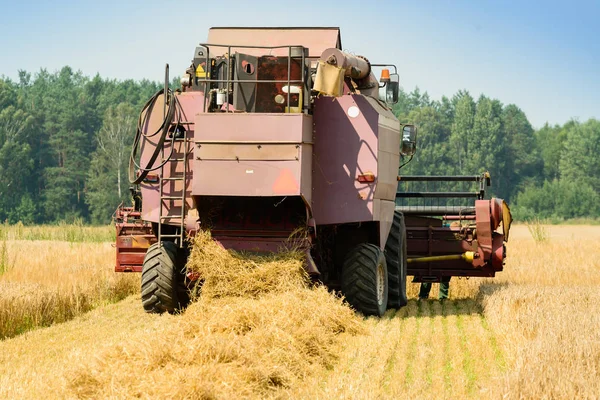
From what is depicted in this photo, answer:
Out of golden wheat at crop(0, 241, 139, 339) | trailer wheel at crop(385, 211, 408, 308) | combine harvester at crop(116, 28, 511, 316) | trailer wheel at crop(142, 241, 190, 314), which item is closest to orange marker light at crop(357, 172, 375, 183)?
combine harvester at crop(116, 28, 511, 316)

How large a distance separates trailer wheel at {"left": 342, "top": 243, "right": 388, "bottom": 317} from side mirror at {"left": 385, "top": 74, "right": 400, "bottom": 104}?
2.51m

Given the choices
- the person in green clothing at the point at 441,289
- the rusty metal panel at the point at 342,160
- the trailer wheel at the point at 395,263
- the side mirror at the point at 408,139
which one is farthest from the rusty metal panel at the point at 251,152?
the person in green clothing at the point at 441,289

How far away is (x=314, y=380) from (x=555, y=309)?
429 centimetres

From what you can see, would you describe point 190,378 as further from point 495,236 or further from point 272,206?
point 495,236

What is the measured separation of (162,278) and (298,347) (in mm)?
3587

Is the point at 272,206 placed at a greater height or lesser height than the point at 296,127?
lesser

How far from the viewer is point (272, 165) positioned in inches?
411

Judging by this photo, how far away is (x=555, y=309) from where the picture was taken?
10586 millimetres

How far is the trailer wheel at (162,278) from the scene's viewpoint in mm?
11383

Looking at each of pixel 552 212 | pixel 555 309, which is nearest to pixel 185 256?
pixel 555 309

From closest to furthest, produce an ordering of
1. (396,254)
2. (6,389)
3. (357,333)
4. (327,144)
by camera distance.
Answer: (6,389), (357,333), (327,144), (396,254)

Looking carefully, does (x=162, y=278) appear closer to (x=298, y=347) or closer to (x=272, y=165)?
(x=272, y=165)

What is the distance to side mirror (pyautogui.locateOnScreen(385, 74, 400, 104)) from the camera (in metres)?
13.2

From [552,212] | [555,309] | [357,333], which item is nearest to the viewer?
[357,333]
